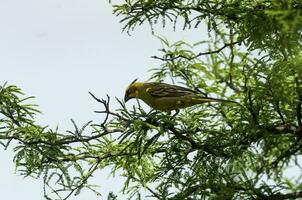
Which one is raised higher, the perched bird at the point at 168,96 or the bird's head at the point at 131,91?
the bird's head at the point at 131,91

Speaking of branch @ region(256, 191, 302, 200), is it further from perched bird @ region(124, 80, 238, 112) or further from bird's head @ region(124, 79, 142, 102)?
bird's head @ region(124, 79, 142, 102)

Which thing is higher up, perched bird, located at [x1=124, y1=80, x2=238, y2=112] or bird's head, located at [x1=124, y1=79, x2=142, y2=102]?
bird's head, located at [x1=124, y1=79, x2=142, y2=102]

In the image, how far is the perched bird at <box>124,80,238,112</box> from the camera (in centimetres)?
550

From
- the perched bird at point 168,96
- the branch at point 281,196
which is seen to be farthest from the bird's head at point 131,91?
the branch at point 281,196

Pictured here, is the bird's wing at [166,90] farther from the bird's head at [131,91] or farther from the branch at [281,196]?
the branch at [281,196]

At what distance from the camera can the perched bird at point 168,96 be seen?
216 inches

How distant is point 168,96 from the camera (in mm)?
5625

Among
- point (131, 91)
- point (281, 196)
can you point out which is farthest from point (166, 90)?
point (281, 196)

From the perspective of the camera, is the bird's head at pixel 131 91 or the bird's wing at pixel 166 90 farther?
the bird's head at pixel 131 91

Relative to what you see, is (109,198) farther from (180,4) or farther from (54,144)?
(180,4)

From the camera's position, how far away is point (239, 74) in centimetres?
601

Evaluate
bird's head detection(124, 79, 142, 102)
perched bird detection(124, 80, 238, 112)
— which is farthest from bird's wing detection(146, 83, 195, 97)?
bird's head detection(124, 79, 142, 102)

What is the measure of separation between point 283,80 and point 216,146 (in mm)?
725

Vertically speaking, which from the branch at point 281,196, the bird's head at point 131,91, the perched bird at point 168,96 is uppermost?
the bird's head at point 131,91
